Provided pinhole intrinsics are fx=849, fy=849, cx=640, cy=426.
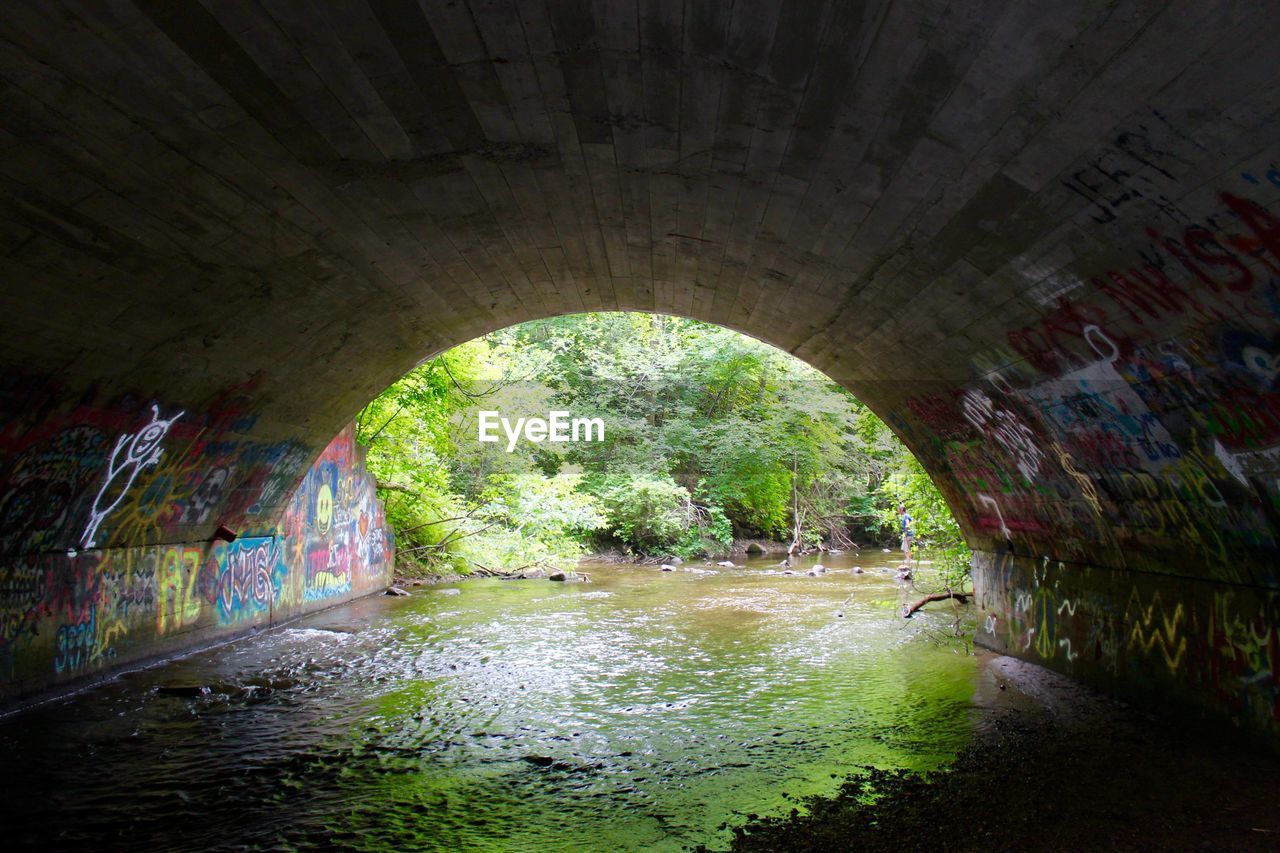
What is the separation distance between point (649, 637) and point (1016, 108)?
366 inches

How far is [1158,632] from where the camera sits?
6.90 metres

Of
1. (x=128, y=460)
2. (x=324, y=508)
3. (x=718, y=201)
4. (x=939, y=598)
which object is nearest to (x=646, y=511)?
(x=324, y=508)

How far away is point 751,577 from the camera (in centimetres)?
2188

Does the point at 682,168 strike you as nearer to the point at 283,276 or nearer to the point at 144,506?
the point at 283,276

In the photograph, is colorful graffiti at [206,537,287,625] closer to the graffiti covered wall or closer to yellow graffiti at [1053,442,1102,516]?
the graffiti covered wall

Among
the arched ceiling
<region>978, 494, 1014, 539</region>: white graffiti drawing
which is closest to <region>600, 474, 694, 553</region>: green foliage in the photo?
<region>978, 494, 1014, 539</region>: white graffiti drawing

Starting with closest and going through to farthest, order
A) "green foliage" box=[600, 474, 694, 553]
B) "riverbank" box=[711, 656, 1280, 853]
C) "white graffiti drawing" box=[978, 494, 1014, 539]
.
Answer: "riverbank" box=[711, 656, 1280, 853] < "white graffiti drawing" box=[978, 494, 1014, 539] < "green foliage" box=[600, 474, 694, 553]

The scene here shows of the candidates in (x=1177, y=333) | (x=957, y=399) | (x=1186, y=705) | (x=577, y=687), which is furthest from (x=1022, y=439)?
(x=577, y=687)

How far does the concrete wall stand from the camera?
7.26 m

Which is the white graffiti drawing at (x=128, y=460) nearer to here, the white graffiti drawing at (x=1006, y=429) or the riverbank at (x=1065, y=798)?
the riverbank at (x=1065, y=798)

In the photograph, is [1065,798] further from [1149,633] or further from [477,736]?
[477,736]

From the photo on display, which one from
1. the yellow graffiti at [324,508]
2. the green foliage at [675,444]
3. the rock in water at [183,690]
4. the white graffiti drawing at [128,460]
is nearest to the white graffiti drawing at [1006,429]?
the white graffiti drawing at [128,460]

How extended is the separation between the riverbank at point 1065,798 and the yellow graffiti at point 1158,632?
0.52 m

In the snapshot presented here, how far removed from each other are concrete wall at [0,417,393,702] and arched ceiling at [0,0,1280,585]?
0.12 m
